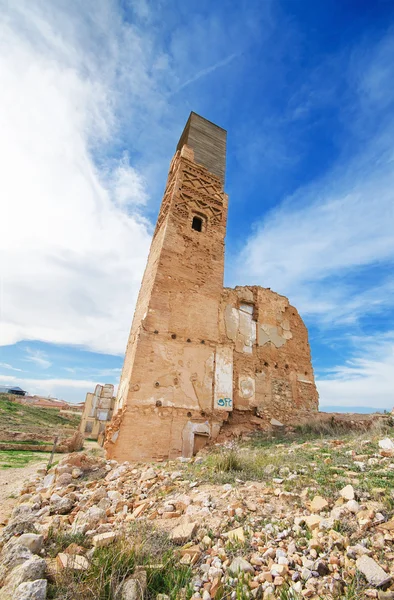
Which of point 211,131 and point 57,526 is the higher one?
point 211,131

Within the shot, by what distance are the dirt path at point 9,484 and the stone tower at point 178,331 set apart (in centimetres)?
227

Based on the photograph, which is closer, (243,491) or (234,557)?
(234,557)

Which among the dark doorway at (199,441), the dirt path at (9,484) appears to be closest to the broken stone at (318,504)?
the dirt path at (9,484)

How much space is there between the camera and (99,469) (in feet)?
21.6

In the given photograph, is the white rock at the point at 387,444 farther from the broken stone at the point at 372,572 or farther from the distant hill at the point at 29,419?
the distant hill at the point at 29,419

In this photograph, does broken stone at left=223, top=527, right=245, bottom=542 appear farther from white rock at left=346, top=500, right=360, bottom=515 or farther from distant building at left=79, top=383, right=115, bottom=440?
distant building at left=79, top=383, right=115, bottom=440

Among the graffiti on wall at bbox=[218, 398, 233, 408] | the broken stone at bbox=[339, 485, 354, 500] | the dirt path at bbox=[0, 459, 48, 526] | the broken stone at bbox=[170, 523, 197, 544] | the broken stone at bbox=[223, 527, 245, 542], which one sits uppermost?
the graffiti on wall at bbox=[218, 398, 233, 408]

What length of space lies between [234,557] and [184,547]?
0.52 meters

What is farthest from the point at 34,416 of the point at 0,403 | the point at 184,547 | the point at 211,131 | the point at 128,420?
the point at 184,547

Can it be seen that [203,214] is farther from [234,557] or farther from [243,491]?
[234,557]

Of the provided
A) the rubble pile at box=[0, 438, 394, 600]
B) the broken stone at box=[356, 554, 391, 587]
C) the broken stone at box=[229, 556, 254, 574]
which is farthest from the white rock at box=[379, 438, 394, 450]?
the broken stone at box=[229, 556, 254, 574]

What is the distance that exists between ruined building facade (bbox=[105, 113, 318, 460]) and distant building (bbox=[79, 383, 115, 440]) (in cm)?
1455

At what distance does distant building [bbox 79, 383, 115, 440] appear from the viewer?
2202 cm

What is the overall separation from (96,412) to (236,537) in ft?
72.6
